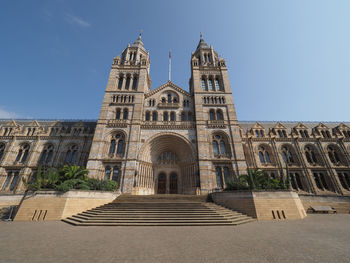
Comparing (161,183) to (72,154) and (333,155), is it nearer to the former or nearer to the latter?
(72,154)

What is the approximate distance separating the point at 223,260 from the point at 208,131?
58.0 feet

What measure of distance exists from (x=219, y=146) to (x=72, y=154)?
23203 millimetres

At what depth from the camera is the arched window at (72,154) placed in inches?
869

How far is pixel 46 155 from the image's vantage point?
73.6 ft

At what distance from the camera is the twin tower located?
1819 cm

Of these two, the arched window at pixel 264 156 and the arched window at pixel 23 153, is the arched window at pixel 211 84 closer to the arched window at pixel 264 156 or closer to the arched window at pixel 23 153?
the arched window at pixel 264 156

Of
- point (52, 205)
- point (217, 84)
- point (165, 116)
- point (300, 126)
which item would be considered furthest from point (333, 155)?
point (52, 205)

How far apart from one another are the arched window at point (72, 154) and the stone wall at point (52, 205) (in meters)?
11.7

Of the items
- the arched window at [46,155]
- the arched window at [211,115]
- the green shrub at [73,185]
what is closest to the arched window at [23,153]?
the arched window at [46,155]

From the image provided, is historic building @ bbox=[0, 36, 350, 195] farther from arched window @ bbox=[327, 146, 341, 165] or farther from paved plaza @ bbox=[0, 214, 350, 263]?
paved plaza @ bbox=[0, 214, 350, 263]

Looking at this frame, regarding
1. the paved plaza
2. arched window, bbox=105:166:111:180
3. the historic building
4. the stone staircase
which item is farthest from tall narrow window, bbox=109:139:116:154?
the paved plaza

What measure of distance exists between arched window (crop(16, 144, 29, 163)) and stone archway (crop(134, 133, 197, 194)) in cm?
1931

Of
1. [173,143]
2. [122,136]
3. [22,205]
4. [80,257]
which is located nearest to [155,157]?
[173,143]

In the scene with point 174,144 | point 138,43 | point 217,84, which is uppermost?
point 138,43
